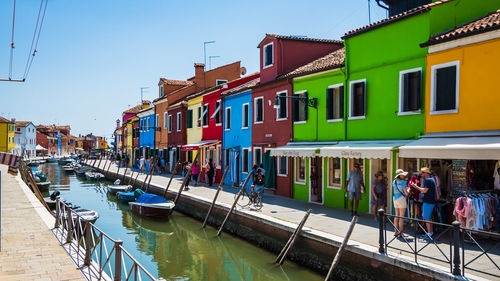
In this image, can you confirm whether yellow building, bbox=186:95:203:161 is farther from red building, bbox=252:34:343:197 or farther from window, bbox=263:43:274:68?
window, bbox=263:43:274:68

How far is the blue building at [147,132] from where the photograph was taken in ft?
139

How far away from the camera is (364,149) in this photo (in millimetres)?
12867

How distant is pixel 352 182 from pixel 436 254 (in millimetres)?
5303

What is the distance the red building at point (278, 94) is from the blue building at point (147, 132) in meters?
22.0

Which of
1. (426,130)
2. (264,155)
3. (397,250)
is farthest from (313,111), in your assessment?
(397,250)

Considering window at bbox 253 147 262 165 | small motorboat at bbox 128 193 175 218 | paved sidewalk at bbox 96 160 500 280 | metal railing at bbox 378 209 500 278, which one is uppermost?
window at bbox 253 147 262 165

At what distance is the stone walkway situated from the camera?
25.8 feet

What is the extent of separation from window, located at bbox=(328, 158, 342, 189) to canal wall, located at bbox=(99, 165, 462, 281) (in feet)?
11.4

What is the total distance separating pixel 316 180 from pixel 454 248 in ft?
32.4

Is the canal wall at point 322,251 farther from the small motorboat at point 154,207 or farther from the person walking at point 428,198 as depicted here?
the small motorboat at point 154,207

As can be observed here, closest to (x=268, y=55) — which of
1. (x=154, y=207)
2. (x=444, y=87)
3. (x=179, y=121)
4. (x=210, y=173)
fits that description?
(x=210, y=173)

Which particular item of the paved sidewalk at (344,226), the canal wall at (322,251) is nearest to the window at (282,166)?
the paved sidewalk at (344,226)

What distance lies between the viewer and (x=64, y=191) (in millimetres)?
32562

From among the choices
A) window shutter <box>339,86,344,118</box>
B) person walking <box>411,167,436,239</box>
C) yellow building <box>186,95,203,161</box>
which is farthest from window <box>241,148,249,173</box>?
person walking <box>411,167,436,239</box>
